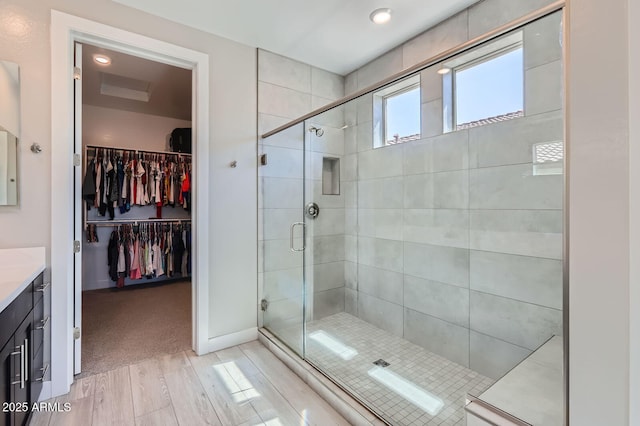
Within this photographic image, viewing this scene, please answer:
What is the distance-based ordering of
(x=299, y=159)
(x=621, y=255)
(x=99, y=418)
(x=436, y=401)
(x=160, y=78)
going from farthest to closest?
(x=160, y=78) → (x=299, y=159) → (x=436, y=401) → (x=99, y=418) → (x=621, y=255)

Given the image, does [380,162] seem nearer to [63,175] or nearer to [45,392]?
[63,175]

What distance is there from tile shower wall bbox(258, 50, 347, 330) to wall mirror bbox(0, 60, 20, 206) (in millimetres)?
1628

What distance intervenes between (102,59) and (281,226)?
242 cm

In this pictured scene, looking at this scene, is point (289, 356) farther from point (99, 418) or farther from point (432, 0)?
point (432, 0)

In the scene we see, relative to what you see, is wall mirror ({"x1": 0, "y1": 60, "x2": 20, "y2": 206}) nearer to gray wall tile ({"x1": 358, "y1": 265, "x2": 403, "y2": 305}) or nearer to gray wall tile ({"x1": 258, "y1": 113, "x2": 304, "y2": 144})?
gray wall tile ({"x1": 258, "y1": 113, "x2": 304, "y2": 144})

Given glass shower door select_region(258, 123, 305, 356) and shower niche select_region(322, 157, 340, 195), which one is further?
shower niche select_region(322, 157, 340, 195)

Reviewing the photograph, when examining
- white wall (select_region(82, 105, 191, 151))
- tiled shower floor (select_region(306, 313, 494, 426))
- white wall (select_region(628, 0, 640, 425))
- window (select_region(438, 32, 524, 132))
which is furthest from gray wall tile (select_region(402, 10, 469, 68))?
white wall (select_region(82, 105, 191, 151))

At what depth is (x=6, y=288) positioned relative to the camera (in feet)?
4.28

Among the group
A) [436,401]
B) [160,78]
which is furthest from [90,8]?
[436,401]

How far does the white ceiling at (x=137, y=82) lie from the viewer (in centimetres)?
297

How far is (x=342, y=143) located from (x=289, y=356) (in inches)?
82.8

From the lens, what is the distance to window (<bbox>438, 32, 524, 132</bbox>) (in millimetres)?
1970

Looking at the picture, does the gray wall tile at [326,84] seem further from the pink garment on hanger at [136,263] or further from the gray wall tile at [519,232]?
the pink garment on hanger at [136,263]

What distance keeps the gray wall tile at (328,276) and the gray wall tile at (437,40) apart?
82.0 inches
